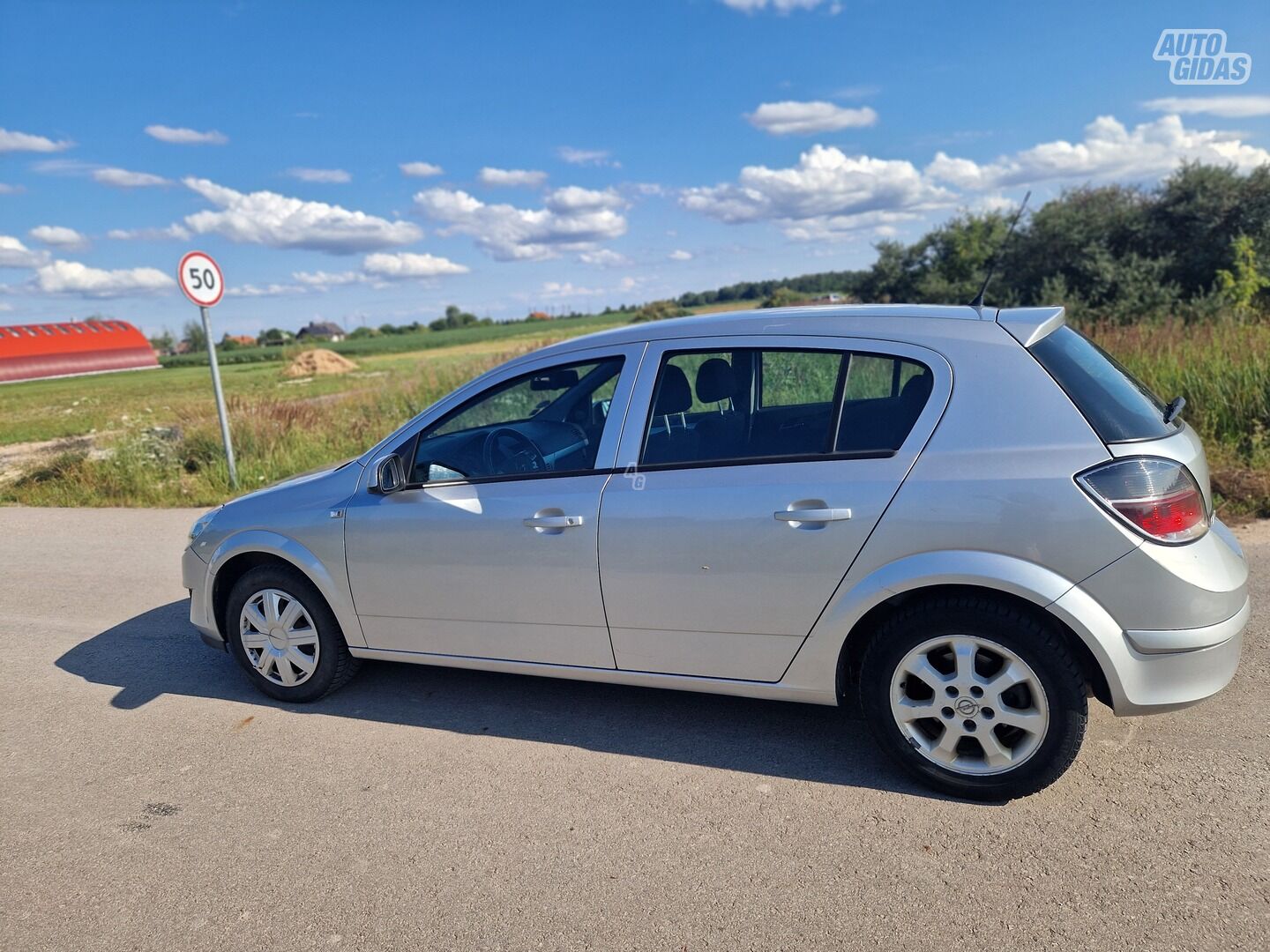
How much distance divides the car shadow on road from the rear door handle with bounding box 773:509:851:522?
3.42ft

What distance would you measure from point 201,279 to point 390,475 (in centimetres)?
796

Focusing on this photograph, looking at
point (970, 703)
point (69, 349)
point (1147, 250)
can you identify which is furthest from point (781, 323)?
point (69, 349)

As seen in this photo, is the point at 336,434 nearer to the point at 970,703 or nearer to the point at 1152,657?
the point at 970,703

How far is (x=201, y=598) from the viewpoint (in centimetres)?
459

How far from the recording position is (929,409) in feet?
10.4

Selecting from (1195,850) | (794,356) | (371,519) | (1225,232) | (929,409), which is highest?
(1225,232)

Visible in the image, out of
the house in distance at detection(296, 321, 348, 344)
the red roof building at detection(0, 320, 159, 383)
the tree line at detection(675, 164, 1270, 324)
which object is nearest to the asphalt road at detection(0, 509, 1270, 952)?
the tree line at detection(675, 164, 1270, 324)

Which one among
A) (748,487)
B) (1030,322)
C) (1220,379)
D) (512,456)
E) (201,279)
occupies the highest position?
(201,279)

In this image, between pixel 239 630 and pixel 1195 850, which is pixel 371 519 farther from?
pixel 1195 850

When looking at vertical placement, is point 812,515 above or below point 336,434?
above

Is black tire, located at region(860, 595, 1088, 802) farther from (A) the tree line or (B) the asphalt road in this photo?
(A) the tree line

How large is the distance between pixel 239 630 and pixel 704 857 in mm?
2811

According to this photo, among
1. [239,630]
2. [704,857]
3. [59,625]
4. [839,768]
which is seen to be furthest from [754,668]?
[59,625]

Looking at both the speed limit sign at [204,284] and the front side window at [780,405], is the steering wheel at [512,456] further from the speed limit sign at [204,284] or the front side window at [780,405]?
the speed limit sign at [204,284]
